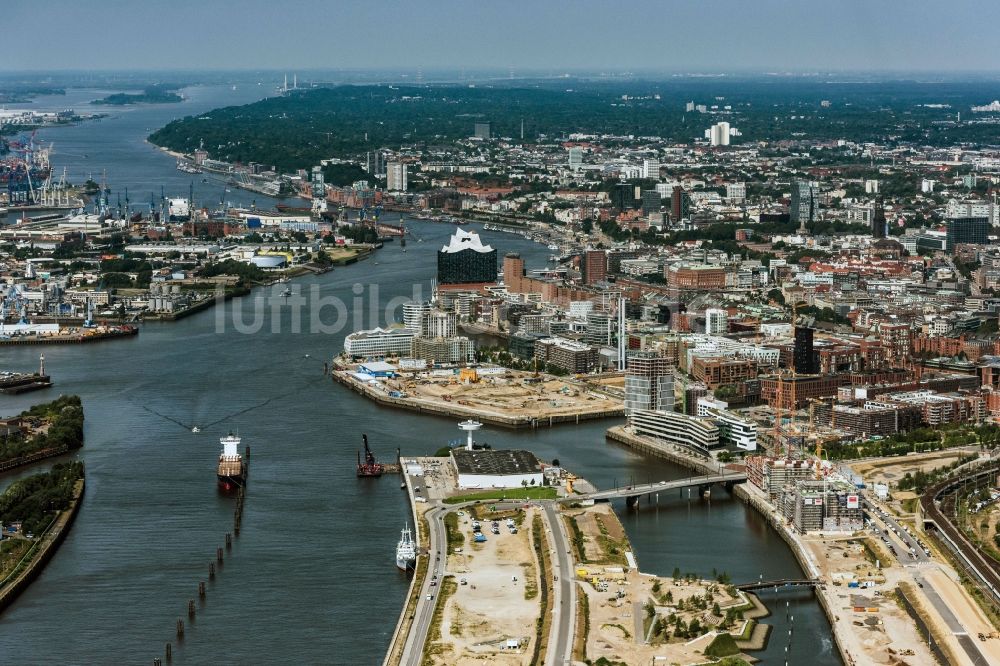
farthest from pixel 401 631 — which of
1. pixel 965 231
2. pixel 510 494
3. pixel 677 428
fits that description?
pixel 965 231

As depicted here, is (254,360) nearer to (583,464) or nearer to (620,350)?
(620,350)

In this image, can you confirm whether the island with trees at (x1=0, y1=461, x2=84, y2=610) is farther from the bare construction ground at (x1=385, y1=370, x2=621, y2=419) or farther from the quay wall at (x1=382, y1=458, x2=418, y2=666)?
the bare construction ground at (x1=385, y1=370, x2=621, y2=419)

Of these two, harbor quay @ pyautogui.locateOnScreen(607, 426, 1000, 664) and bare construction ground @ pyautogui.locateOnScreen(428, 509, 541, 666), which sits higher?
bare construction ground @ pyautogui.locateOnScreen(428, 509, 541, 666)

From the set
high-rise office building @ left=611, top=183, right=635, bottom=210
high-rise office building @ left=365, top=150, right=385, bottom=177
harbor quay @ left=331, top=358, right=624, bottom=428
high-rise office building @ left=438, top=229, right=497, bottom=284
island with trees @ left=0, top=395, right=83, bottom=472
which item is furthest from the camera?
high-rise office building @ left=365, top=150, right=385, bottom=177

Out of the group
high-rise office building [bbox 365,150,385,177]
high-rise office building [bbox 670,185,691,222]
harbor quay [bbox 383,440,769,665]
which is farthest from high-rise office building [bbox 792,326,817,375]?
high-rise office building [bbox 365,150,385,177]

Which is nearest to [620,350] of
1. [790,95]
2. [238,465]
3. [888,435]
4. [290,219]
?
[888,435]

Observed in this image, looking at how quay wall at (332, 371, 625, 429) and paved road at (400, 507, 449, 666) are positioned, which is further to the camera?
quay wall at (332, 371, 625, 429)

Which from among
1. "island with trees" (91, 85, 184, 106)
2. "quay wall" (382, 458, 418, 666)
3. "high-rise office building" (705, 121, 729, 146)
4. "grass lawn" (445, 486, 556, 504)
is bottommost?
"quay wall" (382, 458, 418, 666)

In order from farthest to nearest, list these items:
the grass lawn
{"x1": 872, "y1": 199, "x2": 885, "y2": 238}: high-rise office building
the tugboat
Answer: {"x1": 872, "y1": 199, "x2": 885, "y2": 238}: high-rise office building
the tugboat
the grass lawn
